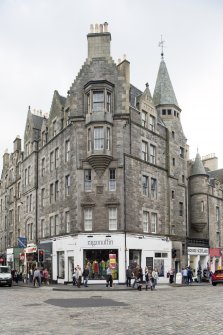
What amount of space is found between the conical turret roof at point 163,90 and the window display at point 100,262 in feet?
58.1

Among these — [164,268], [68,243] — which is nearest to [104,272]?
[68,243]

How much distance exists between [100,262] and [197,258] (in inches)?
636

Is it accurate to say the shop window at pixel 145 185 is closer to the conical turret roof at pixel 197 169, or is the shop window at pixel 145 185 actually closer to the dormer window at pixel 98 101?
the dormer window at pixel 98 101

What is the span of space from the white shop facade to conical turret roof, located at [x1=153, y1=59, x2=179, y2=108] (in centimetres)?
1479

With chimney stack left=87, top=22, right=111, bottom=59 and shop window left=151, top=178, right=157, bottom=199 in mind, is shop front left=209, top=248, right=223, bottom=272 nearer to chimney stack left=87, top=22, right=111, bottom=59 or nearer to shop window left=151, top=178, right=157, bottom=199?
shop window left=151, top=178, right=157, bottom=199

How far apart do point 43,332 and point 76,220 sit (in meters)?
26.4

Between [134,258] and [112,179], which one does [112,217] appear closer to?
[112,179]

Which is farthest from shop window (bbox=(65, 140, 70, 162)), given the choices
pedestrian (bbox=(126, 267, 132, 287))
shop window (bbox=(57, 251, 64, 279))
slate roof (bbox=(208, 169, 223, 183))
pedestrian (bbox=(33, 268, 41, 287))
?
slate roof (bbox=(208, 169, 223, 183))

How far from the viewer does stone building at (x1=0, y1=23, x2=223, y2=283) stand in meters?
38.6

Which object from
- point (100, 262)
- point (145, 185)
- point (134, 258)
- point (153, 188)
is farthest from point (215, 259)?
point (100, 262)

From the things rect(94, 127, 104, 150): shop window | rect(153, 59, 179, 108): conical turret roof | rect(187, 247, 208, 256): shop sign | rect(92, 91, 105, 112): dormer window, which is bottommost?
rect(187, 247, 208, 256): shop sign

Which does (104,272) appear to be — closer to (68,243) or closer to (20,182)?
(68,243)

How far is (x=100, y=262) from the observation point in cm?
3794

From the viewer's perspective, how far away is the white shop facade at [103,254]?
37625mm
